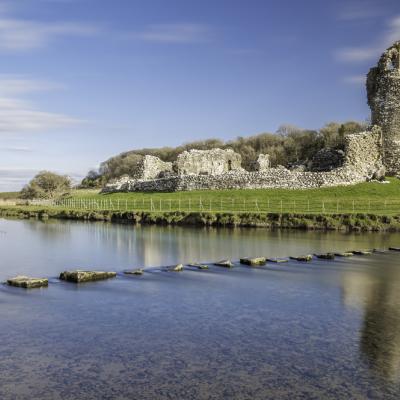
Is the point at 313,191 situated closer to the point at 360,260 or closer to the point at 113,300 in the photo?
the point at 360,260

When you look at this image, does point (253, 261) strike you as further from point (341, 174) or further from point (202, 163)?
point (202, 163)

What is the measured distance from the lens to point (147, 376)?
334 inches

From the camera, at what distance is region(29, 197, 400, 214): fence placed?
34750 millimetres

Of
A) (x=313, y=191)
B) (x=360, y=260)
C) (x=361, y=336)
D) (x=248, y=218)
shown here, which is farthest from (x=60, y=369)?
(x=313, y=191)

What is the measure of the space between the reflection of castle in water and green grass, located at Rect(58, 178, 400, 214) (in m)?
16.3

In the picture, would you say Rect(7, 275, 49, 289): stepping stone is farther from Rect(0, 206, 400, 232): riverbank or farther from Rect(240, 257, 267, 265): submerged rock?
Rect(0, 206, 400, 232): riverbank

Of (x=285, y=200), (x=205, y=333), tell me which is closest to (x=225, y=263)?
(x=205, y=333)

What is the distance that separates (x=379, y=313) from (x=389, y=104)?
33.9 meters

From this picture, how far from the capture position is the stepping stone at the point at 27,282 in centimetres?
1480

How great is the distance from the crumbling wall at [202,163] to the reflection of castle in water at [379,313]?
1474 inches

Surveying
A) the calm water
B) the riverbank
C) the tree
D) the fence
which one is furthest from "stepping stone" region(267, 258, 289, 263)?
the tree

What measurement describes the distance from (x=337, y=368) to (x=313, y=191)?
3219 centimetres

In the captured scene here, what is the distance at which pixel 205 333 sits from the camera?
1072 cm

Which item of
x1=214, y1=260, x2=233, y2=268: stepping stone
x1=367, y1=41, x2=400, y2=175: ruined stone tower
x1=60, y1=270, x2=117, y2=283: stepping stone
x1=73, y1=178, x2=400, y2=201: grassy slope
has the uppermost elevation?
x1=367, y1=41, x2=400, y2=175: ruined stone tower
